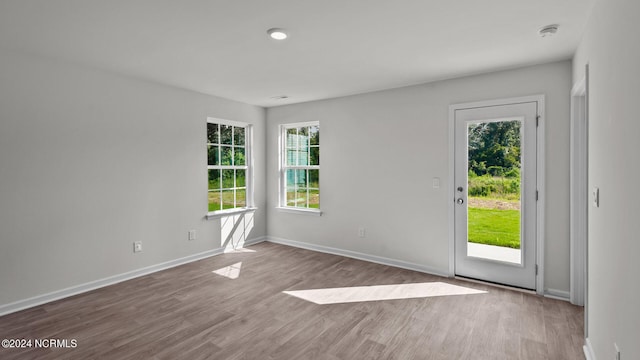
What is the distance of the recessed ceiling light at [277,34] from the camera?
253cm

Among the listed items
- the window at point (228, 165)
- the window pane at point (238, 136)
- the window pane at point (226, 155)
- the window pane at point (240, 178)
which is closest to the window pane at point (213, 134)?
the window at point (228, 165)

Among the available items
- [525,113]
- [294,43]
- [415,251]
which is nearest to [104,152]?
[294,43]

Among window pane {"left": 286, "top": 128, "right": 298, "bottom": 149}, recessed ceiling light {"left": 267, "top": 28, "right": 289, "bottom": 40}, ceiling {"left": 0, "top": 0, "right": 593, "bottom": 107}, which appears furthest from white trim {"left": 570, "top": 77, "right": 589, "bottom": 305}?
window pane {"left": 286, "top": 128, "right": 298, "bottom": 149}

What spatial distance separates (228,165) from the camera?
5.21 m

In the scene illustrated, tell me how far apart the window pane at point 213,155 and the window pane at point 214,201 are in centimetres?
47

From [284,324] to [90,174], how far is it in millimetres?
2668

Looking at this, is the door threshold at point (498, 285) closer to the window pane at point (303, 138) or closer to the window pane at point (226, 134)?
the window pane at point (303, 138)

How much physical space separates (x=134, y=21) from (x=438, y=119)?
327cm

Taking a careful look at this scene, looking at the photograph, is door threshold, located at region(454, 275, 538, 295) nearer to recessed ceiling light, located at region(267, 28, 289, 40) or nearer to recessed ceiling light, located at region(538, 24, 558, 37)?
recessed ceiling light, located at region(538, 24, 558, 37)

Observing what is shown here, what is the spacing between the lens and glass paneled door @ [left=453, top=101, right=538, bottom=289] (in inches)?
136

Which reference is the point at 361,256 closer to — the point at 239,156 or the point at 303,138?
the point at 303,138

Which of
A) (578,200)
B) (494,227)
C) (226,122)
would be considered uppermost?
(226,122)

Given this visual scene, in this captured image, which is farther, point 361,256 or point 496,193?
point 361,256

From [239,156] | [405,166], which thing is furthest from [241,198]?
[405,166]
